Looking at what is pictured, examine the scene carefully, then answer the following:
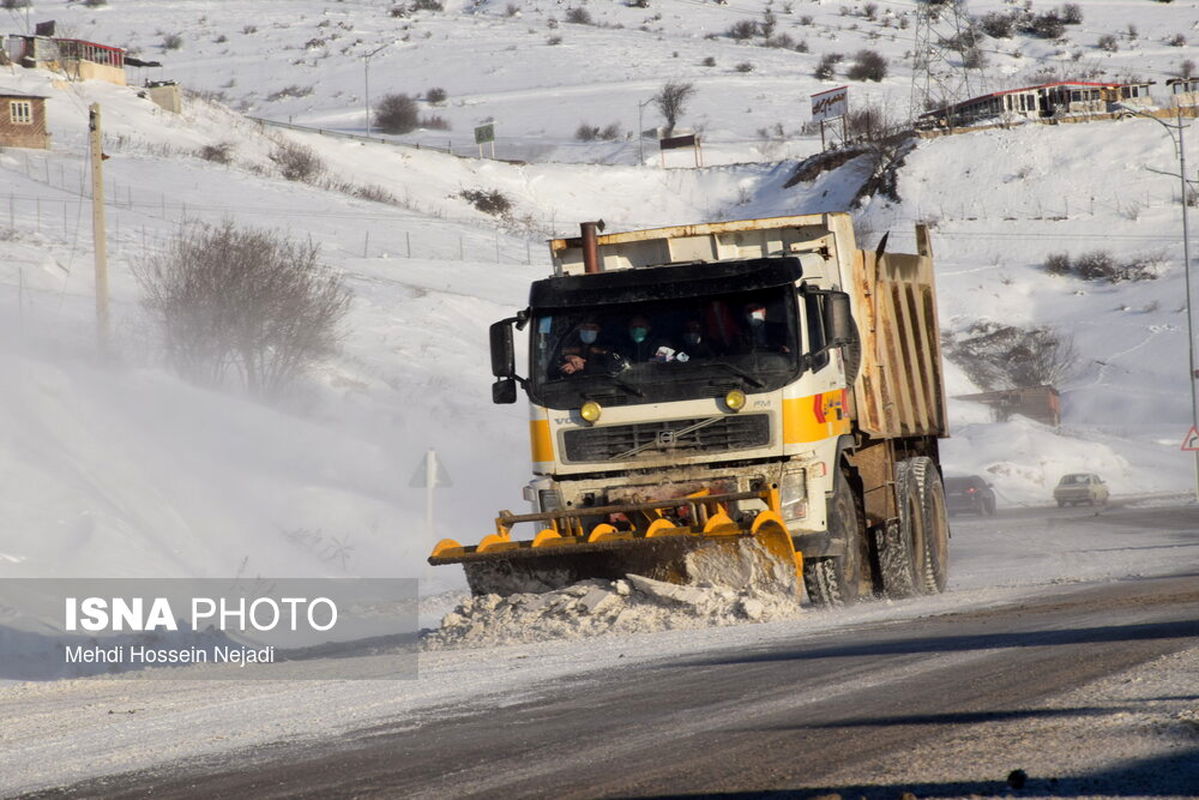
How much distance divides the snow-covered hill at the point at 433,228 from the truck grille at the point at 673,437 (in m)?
7.92

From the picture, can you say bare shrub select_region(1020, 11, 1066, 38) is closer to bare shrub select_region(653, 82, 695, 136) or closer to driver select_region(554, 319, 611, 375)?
bare shrub select_region(653, 82, 695, 136)

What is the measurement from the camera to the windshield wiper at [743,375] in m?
12.0

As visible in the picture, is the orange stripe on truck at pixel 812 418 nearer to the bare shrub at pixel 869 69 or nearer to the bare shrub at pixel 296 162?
the bare shrub at pixel 296 162

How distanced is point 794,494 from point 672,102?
92.2 metres

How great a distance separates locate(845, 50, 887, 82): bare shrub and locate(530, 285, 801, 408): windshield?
104 metres

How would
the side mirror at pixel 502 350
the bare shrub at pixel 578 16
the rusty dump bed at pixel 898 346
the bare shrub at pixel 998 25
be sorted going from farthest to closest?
the bare shrub at pixel 578 16 → the bare shrub at pixel 998 25 → the rusty dump bed at pixel 898 346 → the side mirror at pixel 502 350

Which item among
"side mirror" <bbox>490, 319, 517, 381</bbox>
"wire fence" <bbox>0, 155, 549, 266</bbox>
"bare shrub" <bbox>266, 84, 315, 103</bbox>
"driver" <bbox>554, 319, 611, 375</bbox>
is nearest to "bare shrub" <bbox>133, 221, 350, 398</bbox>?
"wire fence" <bbox>0, 155, 549, 266</bbox>

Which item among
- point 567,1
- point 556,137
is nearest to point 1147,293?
point 556,137

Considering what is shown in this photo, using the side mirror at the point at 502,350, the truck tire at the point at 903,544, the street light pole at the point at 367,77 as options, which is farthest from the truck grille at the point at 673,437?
the street light pole at the point at 367,77

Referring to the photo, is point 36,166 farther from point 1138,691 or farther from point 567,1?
point 567,1

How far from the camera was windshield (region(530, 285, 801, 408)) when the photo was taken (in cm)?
1206

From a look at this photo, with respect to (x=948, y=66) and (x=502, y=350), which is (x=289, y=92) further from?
(x=502, y=350)

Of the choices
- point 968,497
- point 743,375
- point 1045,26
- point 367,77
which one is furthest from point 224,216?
point 1045,26

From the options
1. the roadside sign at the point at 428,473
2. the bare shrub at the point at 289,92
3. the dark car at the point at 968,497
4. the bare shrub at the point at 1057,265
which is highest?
the bare shrub at the point at 289,92
